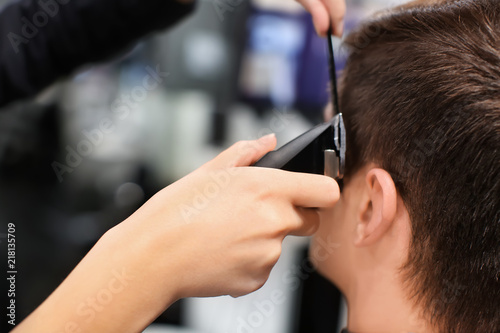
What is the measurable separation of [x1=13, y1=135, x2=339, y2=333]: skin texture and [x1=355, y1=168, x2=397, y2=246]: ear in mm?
119

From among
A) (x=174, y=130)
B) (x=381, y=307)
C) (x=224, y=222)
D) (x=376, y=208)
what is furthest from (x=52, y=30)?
(x=381, y=307)

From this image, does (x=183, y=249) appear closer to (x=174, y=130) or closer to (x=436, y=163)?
(x=436, y=163)

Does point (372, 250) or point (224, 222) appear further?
point (372, 250)

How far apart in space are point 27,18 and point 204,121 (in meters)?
0.74

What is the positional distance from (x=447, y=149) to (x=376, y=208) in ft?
0.47

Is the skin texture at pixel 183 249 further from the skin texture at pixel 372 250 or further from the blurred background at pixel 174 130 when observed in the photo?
the blurred background at pixel 174 130

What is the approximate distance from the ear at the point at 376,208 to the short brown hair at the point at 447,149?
0.03m

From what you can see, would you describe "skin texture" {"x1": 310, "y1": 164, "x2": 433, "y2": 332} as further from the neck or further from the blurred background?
the blurred background

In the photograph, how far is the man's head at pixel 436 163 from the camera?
0.54 meters

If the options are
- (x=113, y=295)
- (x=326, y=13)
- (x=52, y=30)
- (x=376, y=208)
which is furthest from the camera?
(x=52, y=30)

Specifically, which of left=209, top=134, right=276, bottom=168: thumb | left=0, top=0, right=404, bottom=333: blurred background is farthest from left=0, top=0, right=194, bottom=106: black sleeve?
left=209, top=134, right=276, bottom=168: thumb

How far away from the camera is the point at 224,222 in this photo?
19.4 inches

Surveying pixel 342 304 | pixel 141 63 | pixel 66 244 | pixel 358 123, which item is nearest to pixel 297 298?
pixel 342 304

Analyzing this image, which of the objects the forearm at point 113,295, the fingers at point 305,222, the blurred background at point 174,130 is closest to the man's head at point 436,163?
the fingers at point 305,222
